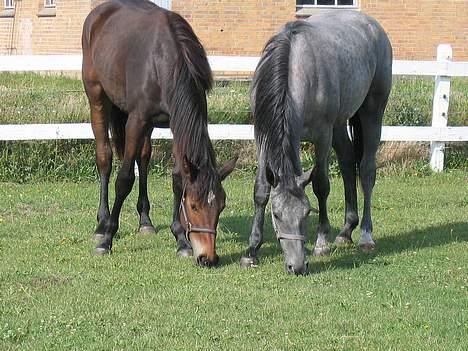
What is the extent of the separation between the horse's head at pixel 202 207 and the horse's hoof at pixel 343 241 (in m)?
1.78

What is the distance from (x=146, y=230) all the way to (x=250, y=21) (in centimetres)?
1237

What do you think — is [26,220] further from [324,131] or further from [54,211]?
[324,131]

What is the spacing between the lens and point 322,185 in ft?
26.4

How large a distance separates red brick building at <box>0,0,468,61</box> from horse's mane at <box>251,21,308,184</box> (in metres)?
13.2

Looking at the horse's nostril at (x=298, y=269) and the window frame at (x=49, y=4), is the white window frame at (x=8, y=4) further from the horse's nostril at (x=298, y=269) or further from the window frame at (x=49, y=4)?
the horse's nostril at (x=298, y=269)

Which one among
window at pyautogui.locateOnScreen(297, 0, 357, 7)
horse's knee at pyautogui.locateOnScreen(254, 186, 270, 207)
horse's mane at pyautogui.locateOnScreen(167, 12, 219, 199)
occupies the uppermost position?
horse's mane at pyautogui.locateOnScreen(167, 12, 219, 199)

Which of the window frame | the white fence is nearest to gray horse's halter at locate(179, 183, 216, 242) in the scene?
the white fence

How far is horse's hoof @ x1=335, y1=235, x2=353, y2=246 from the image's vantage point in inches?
345

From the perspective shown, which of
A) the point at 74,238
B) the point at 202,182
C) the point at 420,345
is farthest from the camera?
the point at 74,238

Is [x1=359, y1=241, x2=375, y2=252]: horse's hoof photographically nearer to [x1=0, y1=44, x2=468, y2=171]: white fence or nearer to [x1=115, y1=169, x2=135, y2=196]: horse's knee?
[x1=115, y1=169, x2=135, y2=196]: horse's knee

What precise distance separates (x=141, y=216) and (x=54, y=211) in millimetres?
1309

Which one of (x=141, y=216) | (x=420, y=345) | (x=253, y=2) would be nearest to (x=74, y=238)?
(x=141, y=216)

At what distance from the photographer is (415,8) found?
21.9 metres

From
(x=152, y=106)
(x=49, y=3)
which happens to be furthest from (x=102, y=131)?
(x=49, y=3)
